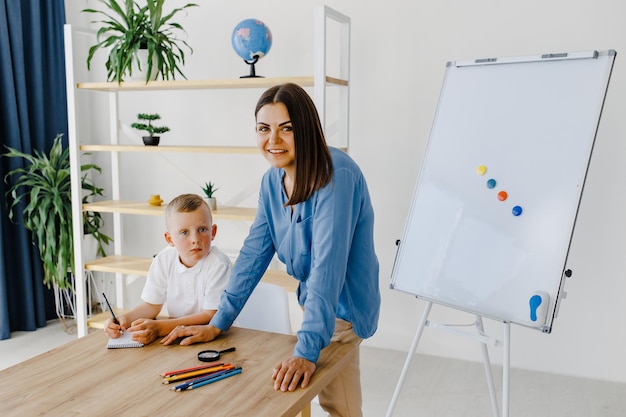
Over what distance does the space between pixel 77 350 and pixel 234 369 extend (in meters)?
0.44

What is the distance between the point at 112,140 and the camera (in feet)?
12.1

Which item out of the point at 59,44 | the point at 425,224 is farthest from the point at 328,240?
the point at 59,44

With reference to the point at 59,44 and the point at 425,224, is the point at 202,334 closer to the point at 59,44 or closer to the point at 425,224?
the point at 425,224

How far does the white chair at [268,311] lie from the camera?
189cm

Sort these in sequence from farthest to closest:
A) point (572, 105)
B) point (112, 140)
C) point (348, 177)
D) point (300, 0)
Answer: point (112, 140) < point (300, 0) < point (572, 105) < point (348, 177)

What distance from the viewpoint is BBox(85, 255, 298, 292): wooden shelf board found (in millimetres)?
3125

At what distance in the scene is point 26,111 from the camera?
11.8 ft

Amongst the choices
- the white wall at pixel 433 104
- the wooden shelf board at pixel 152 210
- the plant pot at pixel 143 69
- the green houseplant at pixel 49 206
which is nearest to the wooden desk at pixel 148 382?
the wooden shelf board at pixel 152 210

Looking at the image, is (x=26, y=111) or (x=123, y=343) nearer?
(x=123, y=343)

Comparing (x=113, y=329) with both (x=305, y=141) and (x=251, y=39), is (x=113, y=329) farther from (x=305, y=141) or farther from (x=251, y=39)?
(x=251, y=39)

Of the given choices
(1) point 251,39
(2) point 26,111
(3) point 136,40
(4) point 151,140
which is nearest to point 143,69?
(3) point 136,40

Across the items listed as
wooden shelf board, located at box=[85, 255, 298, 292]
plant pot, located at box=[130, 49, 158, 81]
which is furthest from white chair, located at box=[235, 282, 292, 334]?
plant pot, located at box=[130, 49, 158, 81]

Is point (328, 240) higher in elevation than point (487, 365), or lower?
higher

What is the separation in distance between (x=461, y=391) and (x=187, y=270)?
1630 mm
